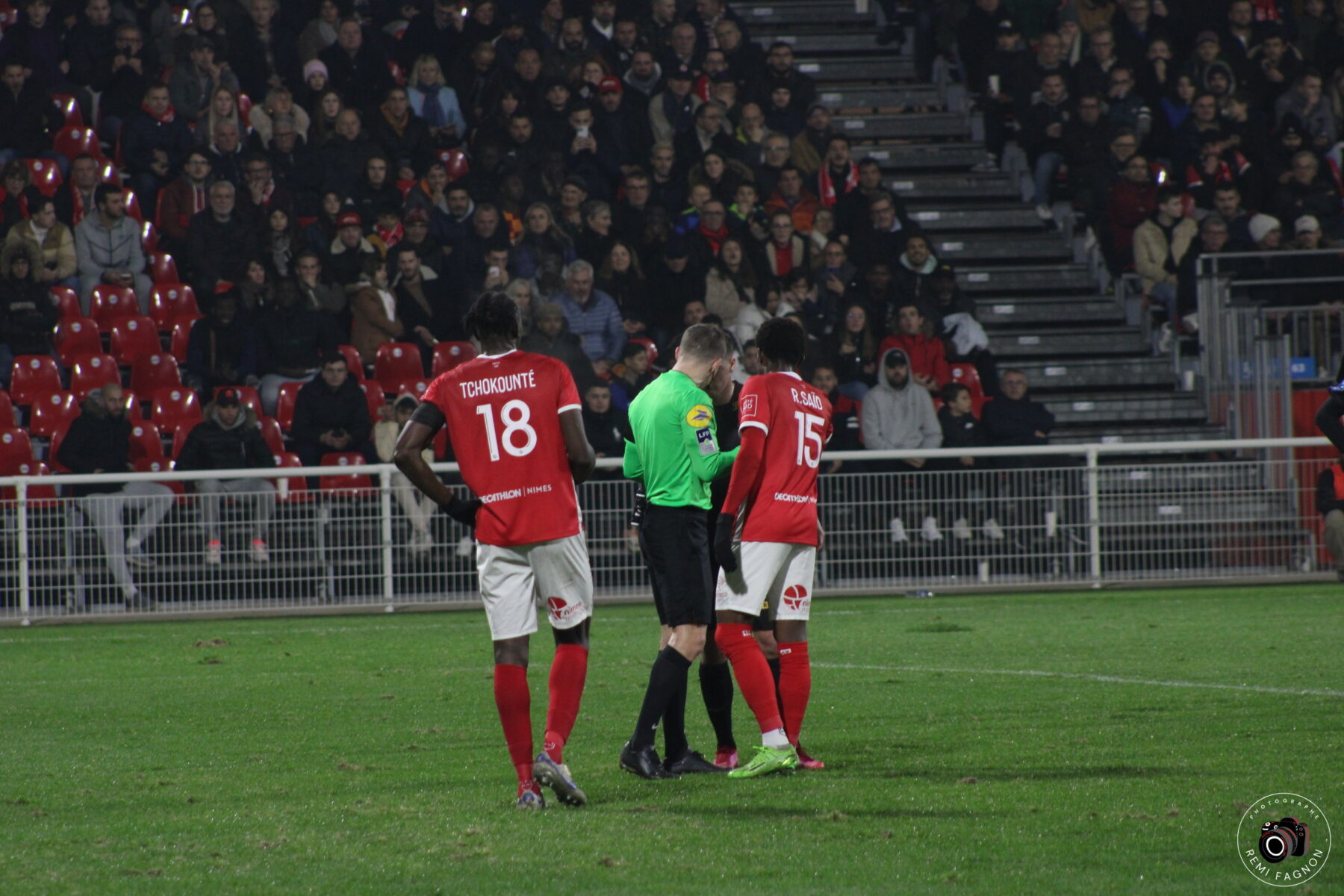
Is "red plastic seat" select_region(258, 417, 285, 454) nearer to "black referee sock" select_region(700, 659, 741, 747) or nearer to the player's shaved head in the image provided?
"black referee sock" select_region(700, 659, 741, 747)

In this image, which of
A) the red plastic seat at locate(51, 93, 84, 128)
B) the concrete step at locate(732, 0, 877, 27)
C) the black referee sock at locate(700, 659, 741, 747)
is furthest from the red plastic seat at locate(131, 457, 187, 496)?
the concrete step at locate(732, 0, 877, 27)

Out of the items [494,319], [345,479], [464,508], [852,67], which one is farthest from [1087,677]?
[852,67]

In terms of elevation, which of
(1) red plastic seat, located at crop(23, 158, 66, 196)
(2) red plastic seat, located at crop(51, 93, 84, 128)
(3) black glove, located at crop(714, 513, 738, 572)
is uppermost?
(2) red plastic seat, located at crop(51, 93, 84, 128)

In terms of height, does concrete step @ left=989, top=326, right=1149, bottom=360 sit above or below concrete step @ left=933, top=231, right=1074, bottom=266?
below

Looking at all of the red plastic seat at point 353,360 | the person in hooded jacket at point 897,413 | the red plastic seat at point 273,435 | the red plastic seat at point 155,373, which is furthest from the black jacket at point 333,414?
the person in hooded jacket at point 897,413

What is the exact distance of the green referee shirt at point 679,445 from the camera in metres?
6.38

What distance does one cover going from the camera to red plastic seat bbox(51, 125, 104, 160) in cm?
1881

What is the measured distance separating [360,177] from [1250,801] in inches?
599

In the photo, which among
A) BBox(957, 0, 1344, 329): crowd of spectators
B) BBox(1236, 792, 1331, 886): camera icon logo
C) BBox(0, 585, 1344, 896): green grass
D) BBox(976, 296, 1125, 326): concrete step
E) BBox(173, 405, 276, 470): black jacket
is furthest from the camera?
BBox(976, 296, 1125, 326): concrete step

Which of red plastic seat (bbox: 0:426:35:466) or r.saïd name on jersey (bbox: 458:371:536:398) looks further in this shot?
red plastic seat (bbox: 0:426:35:466)

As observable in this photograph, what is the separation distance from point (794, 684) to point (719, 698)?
13.5 inches

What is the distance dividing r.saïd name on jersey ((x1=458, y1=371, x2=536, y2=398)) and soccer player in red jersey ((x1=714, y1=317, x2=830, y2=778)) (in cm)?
98

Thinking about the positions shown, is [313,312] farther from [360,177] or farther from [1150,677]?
[1150,677]

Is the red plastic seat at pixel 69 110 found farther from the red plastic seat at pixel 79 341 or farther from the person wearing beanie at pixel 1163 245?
the person wearing beanie at pixel 1163 245
